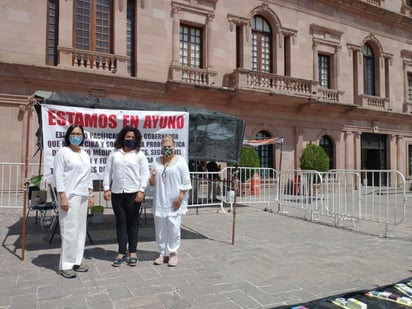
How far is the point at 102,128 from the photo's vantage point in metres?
5.95

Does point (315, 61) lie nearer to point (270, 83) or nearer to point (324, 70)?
point (324, 70)

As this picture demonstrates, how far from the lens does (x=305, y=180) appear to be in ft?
32.0

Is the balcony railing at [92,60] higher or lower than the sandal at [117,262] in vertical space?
higher

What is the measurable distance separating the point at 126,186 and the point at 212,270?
172 centimetres

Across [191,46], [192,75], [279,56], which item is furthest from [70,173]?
[279,56]

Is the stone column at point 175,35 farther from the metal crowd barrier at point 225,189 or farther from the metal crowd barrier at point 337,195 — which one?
the metal crowd barrier at point 337,195

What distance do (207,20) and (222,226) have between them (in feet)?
41.6

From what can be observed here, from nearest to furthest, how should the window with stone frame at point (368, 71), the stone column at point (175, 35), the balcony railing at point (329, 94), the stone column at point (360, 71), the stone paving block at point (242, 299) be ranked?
the stone paving block at point (242, 299)
the stone column at point (175, 35)
the balcony railing at point (329, 94)
the stone column at point (360, 71)
the window with stone frame at point (368, 71)

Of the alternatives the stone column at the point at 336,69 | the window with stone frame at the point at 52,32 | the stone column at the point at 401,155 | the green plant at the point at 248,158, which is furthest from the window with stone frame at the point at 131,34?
the stone column at the point at 401,155

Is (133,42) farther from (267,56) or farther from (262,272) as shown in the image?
(262,272)

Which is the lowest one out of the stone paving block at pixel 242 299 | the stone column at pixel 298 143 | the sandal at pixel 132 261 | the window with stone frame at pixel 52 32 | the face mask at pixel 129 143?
the stone paving block at pixel 242 299

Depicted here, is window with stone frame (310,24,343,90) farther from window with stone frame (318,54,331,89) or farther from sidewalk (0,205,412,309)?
sidewalk (0,205,412,309)

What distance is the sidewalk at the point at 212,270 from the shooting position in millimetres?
3803

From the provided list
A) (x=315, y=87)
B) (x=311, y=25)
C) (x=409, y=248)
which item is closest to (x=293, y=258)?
(x=409, y=248)
